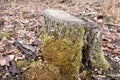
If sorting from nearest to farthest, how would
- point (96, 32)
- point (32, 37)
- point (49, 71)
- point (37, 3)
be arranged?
point (49, 71), point (96, 32), point (32, 37), point (37, 3)

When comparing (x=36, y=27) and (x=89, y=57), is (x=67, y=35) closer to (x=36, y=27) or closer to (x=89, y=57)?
(x=89, y=57)

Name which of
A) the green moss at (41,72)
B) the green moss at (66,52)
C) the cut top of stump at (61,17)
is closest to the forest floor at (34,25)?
the green moss at (41,72)

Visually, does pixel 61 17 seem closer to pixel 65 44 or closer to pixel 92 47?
pixel 65 44

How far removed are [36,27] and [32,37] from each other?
2.27ft

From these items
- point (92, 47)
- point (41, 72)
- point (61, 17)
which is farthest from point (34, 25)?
point (41, 72)

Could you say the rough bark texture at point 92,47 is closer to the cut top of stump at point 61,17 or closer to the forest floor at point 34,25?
the cut top of stump at point 61,17

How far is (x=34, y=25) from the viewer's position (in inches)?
202

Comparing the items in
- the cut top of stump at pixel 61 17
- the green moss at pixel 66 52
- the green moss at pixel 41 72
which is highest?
the cut top of stump at pixel 61 17

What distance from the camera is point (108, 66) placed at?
12.7ft

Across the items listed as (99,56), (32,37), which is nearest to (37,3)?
(32,37)

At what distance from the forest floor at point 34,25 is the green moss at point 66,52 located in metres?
0.32

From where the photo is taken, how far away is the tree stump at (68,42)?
341 centimetres

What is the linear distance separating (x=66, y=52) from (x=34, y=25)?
1.84 metres

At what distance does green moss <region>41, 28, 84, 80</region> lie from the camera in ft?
11.2
